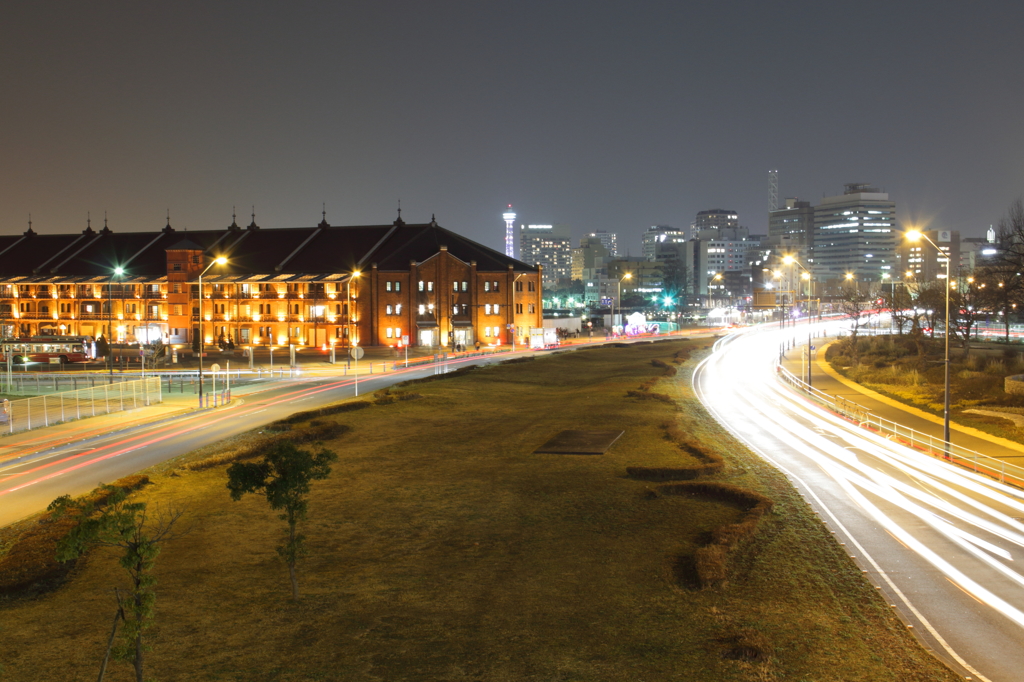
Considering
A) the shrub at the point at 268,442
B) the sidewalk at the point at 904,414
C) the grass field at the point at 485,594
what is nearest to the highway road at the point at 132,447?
the shrub at the point at 268,442

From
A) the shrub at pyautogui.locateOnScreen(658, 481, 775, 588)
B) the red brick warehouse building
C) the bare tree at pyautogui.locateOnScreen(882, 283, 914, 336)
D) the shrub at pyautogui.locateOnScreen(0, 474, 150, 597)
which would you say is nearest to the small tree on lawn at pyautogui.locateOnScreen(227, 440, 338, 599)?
the shrub at pyautogui.locateOnScreen(0, 474, 150, 597)

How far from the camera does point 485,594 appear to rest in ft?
50.4

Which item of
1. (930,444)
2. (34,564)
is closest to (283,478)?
(34,564)

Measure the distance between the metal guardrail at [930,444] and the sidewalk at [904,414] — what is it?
108 cm

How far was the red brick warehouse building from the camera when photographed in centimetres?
9156

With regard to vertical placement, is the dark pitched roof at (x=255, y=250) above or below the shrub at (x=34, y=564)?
above

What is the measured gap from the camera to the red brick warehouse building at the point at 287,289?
91.6 metres

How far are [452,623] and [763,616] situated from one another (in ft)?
20.2

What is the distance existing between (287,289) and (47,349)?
26.7 m

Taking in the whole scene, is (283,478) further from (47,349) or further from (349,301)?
(349,301)

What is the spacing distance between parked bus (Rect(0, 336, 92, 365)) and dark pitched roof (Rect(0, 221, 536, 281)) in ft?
66.7

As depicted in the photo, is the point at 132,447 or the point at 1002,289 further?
the point at 1002,289

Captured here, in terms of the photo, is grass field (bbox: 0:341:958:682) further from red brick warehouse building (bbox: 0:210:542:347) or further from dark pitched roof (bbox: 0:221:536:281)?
dark pitched roof (bbox: 0:221:536:281)

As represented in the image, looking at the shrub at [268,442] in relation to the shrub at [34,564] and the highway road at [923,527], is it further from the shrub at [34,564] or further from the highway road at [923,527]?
the highway road at [923,527]
